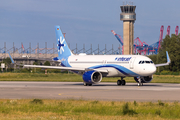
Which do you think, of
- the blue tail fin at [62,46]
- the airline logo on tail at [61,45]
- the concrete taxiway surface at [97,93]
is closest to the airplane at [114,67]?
the blue tail fin at [62,46]

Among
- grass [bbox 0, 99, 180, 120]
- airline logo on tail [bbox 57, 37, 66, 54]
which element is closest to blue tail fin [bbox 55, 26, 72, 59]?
airline logo on tail [bbox 57, 37, 66, 54]

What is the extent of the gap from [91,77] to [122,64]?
451cm

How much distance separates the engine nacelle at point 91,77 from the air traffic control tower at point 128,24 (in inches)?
6015

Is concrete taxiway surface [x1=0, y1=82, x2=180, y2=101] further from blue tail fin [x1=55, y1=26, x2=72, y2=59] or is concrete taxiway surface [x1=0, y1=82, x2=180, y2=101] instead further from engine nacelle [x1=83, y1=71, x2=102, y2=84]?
blue tail fin [x1=55, y1=26, x2=72, y2=59]

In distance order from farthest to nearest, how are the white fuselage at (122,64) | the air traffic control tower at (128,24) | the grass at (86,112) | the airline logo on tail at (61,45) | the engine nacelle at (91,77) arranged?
the air traffic control tower at (128,24), the airline logo on tail at (61,45), the engine nacelle at (91,77), the white fuselage at (122,64), the grass at (86,112)

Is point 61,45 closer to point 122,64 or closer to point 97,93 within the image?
point 122,64

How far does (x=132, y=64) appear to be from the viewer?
1657 inches

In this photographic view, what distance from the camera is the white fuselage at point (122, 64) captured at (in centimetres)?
4112

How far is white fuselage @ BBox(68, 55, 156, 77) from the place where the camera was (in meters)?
41.1

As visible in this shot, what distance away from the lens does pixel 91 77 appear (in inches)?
1649

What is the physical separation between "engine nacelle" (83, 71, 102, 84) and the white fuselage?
195 cm

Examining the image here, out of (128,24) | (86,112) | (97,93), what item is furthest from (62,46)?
(128,24)

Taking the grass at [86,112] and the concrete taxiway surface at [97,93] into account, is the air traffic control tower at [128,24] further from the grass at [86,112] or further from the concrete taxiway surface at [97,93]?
the grass at [86,112]

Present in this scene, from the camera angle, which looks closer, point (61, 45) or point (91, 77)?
point (91, 77)
